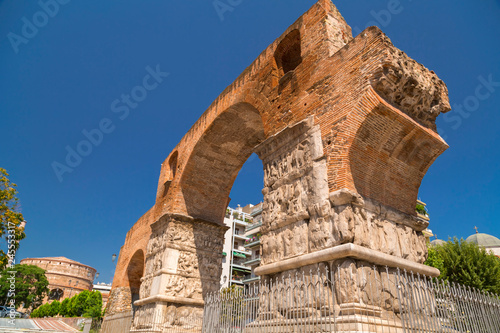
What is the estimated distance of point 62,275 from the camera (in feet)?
148

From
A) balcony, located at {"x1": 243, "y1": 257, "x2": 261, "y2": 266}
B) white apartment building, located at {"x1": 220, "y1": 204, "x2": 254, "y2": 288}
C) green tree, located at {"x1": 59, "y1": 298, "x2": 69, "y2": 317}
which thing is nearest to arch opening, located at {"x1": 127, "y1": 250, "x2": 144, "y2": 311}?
white apartment building, located at {"x1": 220, "y1": 204, "x2": 254, "y2": 288}

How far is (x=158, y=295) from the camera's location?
8.37 metres

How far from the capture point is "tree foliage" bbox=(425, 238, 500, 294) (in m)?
12.9

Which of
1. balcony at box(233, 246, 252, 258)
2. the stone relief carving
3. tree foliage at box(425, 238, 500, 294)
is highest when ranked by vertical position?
balcony at box(233, 246, 252, 258)

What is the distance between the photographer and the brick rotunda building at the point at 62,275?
4406cm

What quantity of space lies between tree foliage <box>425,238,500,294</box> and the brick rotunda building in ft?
150

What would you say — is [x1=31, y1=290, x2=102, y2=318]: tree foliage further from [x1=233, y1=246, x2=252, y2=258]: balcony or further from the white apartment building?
[x1=233, y1=246, x2=252, y2=258]: balcony

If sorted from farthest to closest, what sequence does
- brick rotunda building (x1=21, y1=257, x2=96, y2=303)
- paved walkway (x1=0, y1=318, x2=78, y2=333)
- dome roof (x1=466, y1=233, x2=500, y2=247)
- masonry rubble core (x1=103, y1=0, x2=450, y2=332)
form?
1. brick rotunda building (x1=21, y1=257, x2=96, y2=303)
2. dome roof (x1=466, y1=233, x2=500, y2=247)
3. paved walkway (x1=0, y1=318, x2=78, y2=333)
4. masonry rubble core (x1=103, y1=0, x2=450, y2=332)

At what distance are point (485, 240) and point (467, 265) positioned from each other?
27.0 metres

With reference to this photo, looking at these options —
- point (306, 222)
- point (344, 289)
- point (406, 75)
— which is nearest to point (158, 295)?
point (306, 222)

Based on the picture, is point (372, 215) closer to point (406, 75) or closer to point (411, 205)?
point (411, 205)

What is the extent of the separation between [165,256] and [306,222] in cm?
546

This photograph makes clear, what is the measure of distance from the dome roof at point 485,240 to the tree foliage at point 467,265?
24652mm

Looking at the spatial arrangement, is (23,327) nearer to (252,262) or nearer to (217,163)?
(217,163)
